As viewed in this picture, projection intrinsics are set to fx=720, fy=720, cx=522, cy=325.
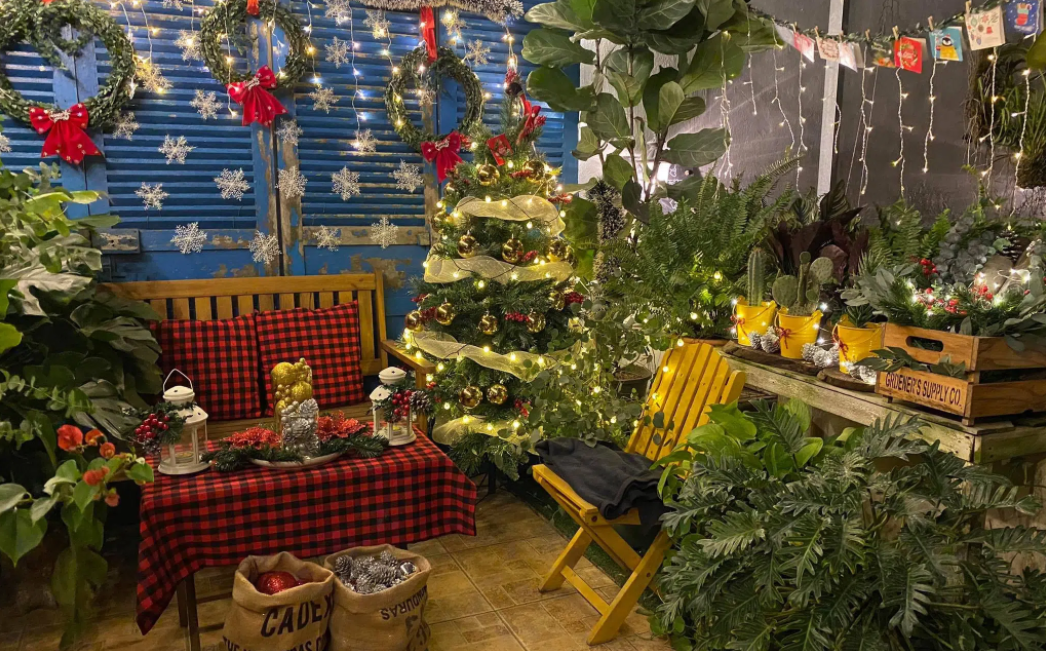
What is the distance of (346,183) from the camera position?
13.1ft

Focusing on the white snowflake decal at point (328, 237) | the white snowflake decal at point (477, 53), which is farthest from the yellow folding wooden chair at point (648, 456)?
the white snowflake decal at point (477, 53)

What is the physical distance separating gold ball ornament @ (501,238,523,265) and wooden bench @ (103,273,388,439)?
41.7 inches

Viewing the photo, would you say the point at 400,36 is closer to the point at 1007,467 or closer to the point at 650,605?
the point at 650,605

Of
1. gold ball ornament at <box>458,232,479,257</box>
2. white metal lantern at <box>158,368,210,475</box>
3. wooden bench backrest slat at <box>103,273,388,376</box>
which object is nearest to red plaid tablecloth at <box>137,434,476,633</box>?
white metal lantern at <box>158,368,210,475</box>

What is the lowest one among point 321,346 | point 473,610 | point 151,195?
point 473,610

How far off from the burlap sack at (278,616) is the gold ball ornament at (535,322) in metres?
1.46

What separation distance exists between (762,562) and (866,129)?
1864 mm

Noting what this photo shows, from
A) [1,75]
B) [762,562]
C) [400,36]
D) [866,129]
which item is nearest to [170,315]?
[1,75]

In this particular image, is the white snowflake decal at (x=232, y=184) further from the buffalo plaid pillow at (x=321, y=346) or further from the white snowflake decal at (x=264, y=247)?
the buffalo plaid pillow at (x=321, y=346)

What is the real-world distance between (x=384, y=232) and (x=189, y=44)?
1.34m

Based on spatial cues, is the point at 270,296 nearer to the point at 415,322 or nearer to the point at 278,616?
the point at 415,322

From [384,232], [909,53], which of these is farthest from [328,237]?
[909,53]

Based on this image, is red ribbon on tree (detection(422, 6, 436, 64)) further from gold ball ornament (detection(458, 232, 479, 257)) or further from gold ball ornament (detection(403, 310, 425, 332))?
gold ball ornament (detection(403, 310, 425, 332))

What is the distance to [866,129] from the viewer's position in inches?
112
